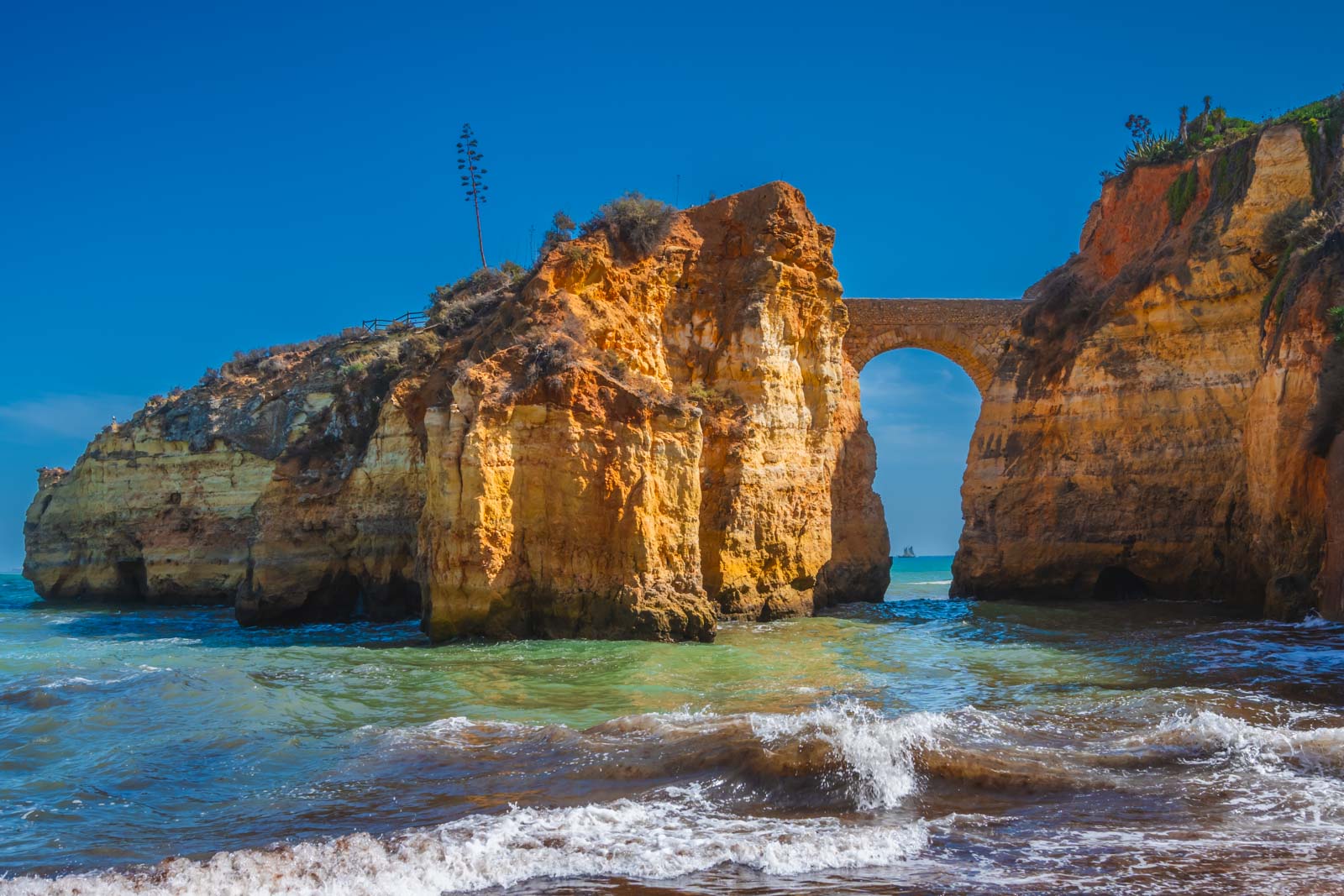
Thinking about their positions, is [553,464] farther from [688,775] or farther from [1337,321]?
[1337,321]

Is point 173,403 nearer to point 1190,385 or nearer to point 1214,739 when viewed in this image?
point 1190,385

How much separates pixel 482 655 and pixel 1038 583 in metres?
12.2

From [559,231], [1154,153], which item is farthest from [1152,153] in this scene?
[559,231]

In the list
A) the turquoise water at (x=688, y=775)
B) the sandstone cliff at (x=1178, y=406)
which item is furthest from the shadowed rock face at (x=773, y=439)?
the turquoise water at (x=688, y=775)

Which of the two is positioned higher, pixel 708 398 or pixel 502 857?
pixel 708 398

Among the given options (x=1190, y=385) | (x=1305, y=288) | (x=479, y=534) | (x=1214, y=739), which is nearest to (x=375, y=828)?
(x=1214, y=739)

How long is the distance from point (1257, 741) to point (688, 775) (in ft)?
13.2

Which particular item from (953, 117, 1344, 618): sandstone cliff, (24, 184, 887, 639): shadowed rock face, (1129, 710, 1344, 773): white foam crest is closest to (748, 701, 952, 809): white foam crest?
(1129, 710, 1344, 773): white foam crest

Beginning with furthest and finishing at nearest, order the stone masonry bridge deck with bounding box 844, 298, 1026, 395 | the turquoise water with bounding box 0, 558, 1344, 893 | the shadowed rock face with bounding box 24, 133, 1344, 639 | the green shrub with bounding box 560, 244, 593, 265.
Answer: the stone masonry bridge deck with bounding box 844, 298, 1026, 395, the green shrub with bounding box 560, 244, 593, 265, the shadowed rock face with bounding box 24, 133, 1344, 639, the turquoise water with bounding box 0, 558, 1344, 893

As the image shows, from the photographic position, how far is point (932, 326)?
28359mm

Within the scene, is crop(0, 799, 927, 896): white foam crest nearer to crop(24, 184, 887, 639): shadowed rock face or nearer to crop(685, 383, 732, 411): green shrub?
crop(24, 184, 887, 639): shadowed rock face

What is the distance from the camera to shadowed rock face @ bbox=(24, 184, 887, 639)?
1532cm

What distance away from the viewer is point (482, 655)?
44.0 ft

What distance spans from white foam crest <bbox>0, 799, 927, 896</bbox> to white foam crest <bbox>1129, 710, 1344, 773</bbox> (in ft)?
9.02
